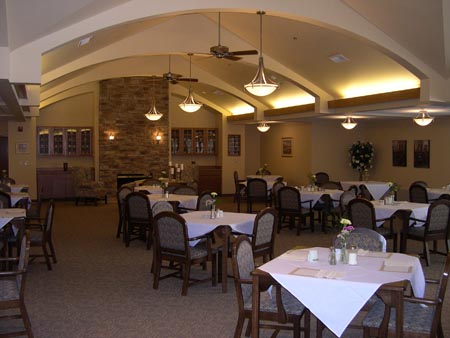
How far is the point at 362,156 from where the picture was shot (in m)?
15.9

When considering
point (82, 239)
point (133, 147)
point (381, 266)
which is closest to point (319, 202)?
point (82, 239)

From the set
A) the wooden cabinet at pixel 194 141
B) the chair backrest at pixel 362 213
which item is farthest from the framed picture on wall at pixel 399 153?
the chair backrest at pixel 362 213

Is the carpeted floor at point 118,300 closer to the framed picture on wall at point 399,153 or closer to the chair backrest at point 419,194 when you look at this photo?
the chair backrest at point 419,194

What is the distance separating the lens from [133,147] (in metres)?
17.9

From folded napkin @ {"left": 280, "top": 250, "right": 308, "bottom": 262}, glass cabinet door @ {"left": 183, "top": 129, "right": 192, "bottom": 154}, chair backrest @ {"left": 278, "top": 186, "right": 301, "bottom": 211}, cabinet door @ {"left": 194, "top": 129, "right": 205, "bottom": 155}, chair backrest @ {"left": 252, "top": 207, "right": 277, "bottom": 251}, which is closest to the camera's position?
folded napkin @ {"left": 280, "top": 250, "right": 308, "bottom": 262}

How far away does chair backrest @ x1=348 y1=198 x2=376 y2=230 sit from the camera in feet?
25.3

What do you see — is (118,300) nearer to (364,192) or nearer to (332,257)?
(332,257)

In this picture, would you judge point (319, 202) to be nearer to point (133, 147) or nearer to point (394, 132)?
point (394, 132)

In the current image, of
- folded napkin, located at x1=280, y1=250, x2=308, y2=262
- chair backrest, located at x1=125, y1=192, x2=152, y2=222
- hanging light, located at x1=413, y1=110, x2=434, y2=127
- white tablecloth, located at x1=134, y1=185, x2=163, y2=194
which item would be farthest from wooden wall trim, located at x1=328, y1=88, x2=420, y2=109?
folded napkin, located at x1=280, y1=250, x2=308, y2=262

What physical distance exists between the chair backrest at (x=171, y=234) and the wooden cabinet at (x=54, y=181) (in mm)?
11893

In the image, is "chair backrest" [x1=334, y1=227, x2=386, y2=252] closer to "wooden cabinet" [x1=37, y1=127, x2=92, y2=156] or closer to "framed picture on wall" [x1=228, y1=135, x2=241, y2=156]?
"wooden cabinet" [x1=37, y1=127, x2=92, y2=156]

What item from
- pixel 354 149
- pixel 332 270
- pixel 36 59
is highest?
pixel 36 59

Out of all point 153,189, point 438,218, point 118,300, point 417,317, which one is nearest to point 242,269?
point 417,317

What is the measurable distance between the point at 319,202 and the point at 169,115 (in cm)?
853
